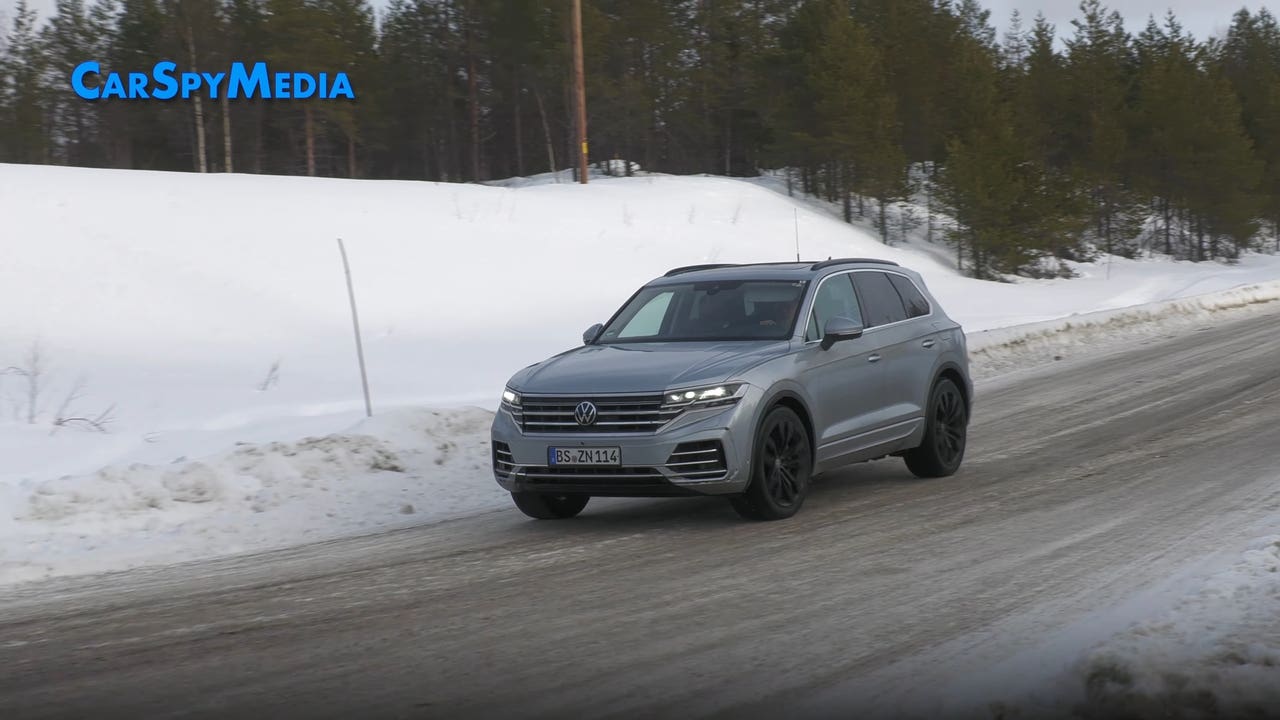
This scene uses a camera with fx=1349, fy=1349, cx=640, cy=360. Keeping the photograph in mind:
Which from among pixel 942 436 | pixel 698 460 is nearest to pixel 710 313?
pixel 698 460

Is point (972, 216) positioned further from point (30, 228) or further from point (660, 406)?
point (660, 406)

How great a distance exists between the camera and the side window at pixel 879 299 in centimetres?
1029

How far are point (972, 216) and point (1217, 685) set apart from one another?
1623 inches

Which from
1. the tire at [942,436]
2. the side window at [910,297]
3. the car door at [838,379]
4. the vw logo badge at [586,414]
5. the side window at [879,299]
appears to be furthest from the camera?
the side window at [910,297]

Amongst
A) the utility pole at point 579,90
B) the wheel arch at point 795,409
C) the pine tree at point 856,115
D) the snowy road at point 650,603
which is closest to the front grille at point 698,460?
the wheel arch at point 795,409

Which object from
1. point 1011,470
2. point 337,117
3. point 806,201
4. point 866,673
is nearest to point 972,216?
point 806,201

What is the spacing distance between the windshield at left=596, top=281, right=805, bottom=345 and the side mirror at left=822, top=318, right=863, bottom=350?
26 cm

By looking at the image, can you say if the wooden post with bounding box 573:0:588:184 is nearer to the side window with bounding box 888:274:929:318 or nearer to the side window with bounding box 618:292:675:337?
the side window with bounding box 888:274:929:318

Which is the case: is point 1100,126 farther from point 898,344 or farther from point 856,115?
point 898,344

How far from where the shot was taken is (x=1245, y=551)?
7043 millimetres

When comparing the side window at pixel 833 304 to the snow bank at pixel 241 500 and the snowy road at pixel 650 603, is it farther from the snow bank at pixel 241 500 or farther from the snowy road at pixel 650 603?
the snow bank at pixel 241 500

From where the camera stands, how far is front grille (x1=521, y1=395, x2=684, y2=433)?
27.3ft

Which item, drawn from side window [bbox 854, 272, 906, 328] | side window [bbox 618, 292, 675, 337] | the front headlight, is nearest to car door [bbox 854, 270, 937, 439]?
side window [bbox 854, 272, 906, 328]

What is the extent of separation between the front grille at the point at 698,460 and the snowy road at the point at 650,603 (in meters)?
0.43
